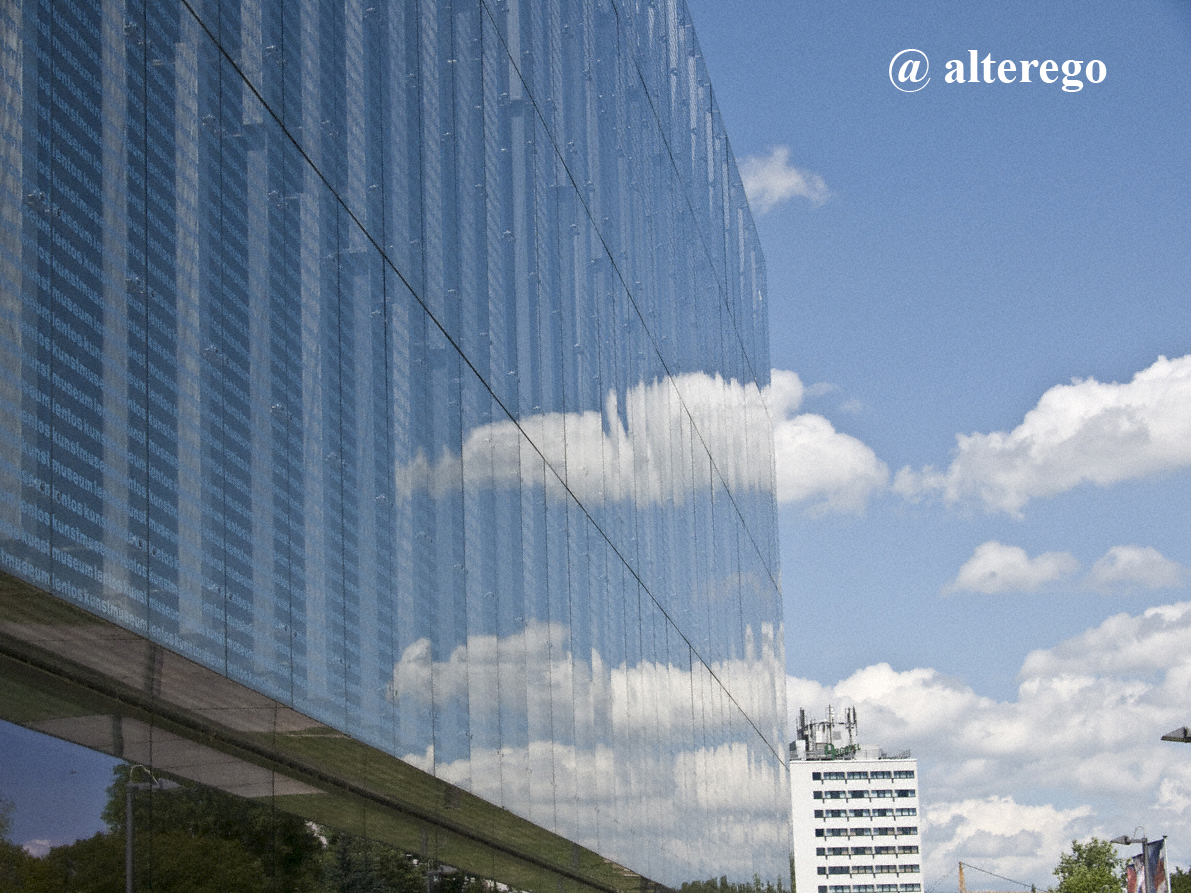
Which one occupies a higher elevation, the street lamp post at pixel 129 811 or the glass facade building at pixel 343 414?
Answer: the glass facade building at pixel 343 414

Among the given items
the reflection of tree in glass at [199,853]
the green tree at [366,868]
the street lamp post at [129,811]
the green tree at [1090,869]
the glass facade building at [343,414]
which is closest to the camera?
the reflection of tree in glass at [199,853]

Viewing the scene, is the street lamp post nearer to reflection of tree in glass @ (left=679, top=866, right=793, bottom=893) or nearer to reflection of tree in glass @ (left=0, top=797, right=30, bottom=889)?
reflection of tree in glass @ (left=0, top=797, right=30, bottom=889)

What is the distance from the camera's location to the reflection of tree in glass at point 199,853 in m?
6.08

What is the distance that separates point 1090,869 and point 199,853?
420 feet

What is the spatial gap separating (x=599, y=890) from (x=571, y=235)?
21.5 ft

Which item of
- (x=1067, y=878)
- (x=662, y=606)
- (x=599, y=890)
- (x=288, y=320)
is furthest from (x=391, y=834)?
(x=1067, y=878)

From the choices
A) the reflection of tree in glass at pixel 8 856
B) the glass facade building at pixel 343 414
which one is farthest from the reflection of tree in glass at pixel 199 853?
the glass facade building at pixel 343 414

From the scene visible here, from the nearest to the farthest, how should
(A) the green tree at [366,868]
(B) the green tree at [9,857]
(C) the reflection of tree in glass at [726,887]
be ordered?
(B) the green tree at [9,857] → (A) the green tree at [366,868] → (C) the reflection of tree in glass at [726,887]

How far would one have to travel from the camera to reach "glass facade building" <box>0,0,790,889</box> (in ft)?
20.3

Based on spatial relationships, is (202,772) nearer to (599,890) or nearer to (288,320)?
(288,320)

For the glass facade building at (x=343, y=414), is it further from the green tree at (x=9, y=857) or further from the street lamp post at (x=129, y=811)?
the green tree at (x=9, y=857)

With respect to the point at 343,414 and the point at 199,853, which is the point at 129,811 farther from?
the point at 343,414

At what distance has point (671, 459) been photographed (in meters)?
21.3

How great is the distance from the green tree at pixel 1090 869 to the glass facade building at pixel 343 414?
107869mm
